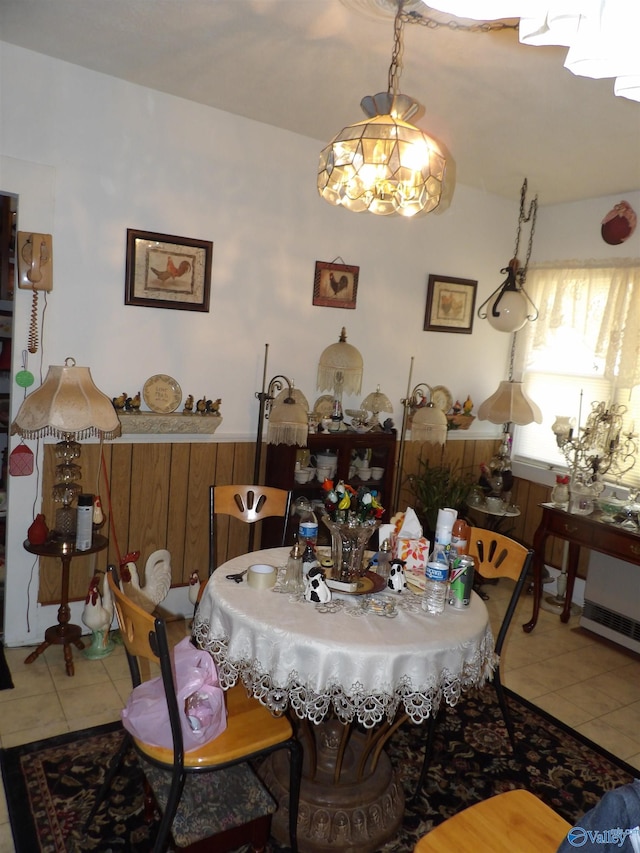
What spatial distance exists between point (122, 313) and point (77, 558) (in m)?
1.33

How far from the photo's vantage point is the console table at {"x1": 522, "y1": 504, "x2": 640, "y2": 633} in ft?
11.4

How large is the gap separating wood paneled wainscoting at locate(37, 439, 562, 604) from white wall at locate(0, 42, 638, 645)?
4.6 inches

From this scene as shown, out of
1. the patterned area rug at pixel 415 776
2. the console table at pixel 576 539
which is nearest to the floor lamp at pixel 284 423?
the patterned area rug at pixel 415 776

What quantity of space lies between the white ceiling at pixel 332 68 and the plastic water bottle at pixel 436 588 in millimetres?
1738

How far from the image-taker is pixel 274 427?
3.43 meters

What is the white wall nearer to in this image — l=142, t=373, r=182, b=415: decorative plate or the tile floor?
l=142, t=373, r=182, b=415: decorative plate

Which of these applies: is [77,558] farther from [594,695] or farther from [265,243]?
[594,695]

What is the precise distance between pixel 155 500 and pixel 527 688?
223 cm

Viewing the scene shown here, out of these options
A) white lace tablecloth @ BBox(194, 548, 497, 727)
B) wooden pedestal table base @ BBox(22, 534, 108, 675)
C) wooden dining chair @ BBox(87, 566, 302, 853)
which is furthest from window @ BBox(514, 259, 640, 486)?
wooden pedestal table base @ BBox(22, 534, 108, 675)

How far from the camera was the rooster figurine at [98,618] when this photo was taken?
3.08 m

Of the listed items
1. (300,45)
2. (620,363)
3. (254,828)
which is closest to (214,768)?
(254,828)

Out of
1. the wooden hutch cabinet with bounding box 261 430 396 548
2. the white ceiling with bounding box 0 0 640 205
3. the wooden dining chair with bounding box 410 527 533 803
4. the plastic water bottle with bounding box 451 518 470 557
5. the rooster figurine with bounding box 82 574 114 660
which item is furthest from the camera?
the wooden hutch cabinet with bounding box 261 430 396 548

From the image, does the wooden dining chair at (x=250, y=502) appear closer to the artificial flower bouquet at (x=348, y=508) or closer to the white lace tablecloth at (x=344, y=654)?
the artificial flower bouquet at (x=348, y=508)

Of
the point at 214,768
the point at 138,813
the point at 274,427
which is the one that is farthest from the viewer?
the point at 274,427
